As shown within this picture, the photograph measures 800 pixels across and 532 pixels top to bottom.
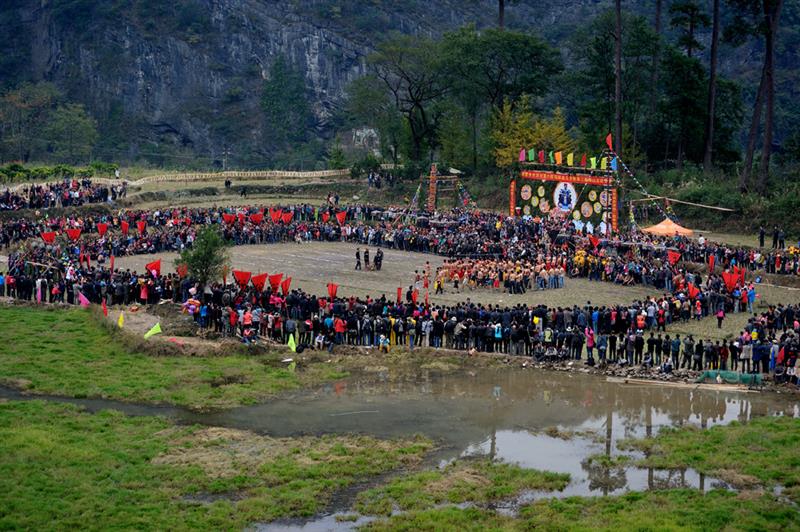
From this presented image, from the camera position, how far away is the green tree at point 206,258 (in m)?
38.8

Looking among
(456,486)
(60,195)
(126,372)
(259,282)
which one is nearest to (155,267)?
(259,282)

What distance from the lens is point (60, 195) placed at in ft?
202

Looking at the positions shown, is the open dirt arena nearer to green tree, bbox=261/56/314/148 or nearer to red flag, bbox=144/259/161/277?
red flag, bbox=144/259/161/277

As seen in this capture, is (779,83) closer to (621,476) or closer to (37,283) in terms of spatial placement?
(37,283)

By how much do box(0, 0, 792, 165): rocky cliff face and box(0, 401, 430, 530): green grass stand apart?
284 feet

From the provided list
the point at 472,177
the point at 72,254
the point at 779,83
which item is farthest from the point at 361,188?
the point at 779,83

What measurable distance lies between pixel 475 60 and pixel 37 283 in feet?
124

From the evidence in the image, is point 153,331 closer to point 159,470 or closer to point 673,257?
point 159,470

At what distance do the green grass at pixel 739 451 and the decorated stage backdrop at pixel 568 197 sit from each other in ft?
86.7

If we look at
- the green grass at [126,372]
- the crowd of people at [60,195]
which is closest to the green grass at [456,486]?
the green grass at [126,372]

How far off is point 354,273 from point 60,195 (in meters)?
21.8

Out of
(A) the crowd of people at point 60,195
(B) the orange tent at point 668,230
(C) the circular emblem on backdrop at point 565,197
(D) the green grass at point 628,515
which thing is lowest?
(D) the green grass at point 628,515

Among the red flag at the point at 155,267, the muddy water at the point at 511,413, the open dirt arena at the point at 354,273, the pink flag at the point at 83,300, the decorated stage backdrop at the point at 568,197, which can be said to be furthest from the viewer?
the decorated stage backdrop at the point at 568,197

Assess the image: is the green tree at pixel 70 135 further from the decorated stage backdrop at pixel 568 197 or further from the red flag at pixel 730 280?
the red flag at pixel 730 280
